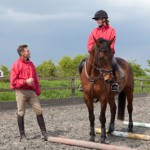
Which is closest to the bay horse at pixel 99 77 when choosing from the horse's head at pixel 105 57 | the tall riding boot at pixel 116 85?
the horse's head at pixel 105 57

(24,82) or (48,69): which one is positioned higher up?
(48,69)

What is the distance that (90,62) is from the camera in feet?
20.4

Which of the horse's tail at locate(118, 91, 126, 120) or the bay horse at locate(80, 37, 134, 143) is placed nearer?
the bay horse at locate(80, 37, 134, 143)

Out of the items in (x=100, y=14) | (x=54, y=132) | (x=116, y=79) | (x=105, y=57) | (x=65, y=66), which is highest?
(x=65, y=66)

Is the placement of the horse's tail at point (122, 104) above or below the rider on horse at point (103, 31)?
below

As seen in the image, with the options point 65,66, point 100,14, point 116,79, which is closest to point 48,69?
point 65,66

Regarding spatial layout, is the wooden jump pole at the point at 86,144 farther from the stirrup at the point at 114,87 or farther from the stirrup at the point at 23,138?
the stirrup at the point at 114,87

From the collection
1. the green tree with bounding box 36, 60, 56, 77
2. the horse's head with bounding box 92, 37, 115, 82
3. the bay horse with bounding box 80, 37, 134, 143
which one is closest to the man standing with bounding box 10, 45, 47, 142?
the bay horse with bounding box 80, 37, 134, 143

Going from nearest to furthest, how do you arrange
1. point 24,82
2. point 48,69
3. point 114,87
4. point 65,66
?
point 24,82 → point 114,87 → point 48,69 → point 65,66

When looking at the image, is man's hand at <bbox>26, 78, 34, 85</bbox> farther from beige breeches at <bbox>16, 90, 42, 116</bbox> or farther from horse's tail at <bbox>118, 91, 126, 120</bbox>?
horse's tail at <bbox>118, 91, 126, 120</bbox>

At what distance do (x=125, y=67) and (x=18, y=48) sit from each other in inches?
96.5

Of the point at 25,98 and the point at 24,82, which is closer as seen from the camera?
the point at 24,82

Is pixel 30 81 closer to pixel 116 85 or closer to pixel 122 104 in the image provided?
pixel 116 85

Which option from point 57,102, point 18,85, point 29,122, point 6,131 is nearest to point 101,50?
point 18,85
